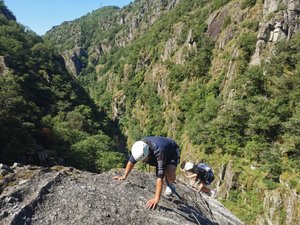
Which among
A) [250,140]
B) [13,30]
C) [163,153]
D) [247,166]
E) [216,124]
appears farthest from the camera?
[13,30]

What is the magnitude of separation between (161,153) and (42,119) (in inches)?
2170

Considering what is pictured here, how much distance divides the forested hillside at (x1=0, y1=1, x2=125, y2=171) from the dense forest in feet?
0.69

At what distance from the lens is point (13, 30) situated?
106m

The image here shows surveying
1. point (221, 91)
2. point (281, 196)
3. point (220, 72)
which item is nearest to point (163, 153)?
point (281, 196)

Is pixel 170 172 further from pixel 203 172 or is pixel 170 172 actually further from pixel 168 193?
pixel 203 172

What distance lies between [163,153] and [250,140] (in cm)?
3998

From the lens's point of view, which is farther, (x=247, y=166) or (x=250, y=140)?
(x=250, y=140)

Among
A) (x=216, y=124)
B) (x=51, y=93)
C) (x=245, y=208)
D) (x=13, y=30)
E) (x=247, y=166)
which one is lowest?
(x=245, y=208)

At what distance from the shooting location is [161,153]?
1006 cm

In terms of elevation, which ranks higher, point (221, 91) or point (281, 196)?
point (221, 91)

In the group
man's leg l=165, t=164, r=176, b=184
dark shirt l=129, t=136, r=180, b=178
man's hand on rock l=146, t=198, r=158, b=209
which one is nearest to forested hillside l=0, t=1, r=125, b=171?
man's leg l=165, t=164, r=176, b=184

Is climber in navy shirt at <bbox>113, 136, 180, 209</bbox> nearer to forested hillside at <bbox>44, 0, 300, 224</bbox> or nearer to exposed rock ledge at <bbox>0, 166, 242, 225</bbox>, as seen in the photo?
exposed rock ledge at <bbox>0, 166, 242, 225</bbox>

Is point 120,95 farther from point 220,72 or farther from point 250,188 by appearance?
point 250,188

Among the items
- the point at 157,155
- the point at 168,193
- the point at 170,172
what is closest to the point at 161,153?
the point at 157,155
